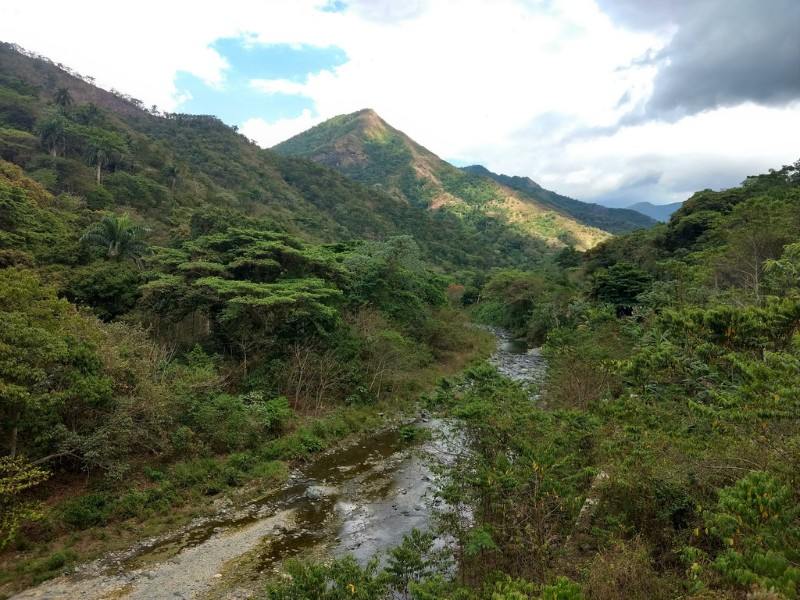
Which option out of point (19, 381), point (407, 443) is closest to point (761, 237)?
point (407, 443)

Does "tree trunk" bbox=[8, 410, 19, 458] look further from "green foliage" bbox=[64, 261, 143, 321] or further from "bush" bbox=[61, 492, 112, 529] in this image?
"green foliage" bbox=[64, 261, 143, 321]

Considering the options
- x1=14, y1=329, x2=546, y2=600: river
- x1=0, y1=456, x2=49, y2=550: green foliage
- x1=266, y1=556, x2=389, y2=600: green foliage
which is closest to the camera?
x1=266, y1=556, x2=389, y2=600: green foliage

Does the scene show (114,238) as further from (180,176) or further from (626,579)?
(180,176)

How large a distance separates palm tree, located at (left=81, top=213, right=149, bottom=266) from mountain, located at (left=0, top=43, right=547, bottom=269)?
384 centimetres

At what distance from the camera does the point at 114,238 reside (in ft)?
78.8

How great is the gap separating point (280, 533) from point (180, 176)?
55528 mm

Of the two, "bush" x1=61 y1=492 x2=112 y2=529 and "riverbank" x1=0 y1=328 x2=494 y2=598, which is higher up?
"bush" x1=61 y1=492 x2=112 y2=529

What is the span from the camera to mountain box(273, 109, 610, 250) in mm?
131000

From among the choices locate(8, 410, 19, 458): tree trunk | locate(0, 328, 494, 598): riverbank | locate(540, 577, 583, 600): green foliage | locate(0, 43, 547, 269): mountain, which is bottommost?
locate(0, 328, 494, 598): riverbank

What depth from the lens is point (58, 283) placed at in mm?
20031

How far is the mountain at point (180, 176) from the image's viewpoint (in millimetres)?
42469

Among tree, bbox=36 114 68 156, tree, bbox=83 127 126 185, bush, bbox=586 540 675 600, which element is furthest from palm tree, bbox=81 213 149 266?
tree, bbox=36 114 68 156

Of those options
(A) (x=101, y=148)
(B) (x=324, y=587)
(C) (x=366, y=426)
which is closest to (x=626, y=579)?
(B) (x=324, y=587)

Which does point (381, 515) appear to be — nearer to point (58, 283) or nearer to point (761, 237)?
point (58, 283)
